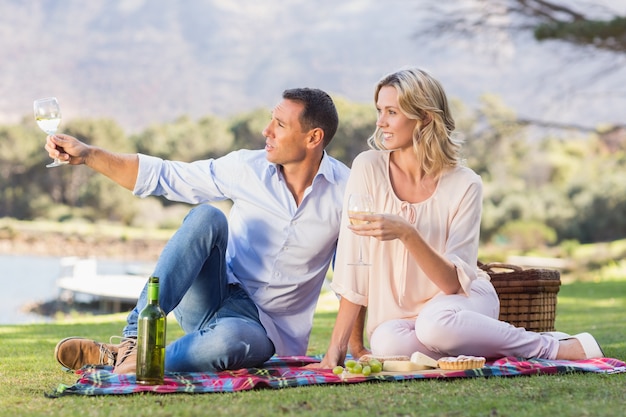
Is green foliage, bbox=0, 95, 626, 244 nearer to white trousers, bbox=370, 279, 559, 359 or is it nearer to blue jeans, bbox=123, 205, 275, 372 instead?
white trousers, bbox=370, 279, 559, 359

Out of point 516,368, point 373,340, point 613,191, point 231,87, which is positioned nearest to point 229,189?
point 373,340

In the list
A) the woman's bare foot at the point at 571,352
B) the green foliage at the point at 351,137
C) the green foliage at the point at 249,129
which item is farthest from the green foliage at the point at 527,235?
the woman's bare foot at the point at 571,352

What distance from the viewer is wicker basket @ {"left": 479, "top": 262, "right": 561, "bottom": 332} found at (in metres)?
4.13

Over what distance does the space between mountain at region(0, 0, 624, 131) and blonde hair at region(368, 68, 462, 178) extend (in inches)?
3112

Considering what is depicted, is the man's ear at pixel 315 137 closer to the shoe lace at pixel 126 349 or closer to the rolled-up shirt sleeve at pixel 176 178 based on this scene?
the rolled-up shirt sleeve at pixel 176 178

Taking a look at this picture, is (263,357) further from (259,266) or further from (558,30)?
(558,30)

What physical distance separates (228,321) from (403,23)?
374ft

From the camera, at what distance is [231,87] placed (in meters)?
99.9

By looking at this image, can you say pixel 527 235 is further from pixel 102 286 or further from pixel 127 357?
pixel 127 357

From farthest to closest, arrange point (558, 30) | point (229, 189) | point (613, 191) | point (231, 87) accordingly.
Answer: point (231, 87) → point (613, 191) → point (558, 30) → point (229, 189)

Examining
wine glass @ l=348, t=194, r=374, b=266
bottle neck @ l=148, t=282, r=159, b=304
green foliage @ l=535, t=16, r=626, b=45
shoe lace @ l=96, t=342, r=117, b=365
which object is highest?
green foliage @ l=535, t=16, r=626, b=45

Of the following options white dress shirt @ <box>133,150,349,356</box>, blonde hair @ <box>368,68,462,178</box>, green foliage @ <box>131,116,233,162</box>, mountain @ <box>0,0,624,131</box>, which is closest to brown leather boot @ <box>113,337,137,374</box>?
white dress shirt @ <box>133,150,349,356</box>

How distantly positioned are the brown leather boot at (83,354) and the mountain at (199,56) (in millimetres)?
79540

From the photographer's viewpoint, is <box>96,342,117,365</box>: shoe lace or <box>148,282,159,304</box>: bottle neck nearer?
<box>148,282,159,304</box>: bottle neck
